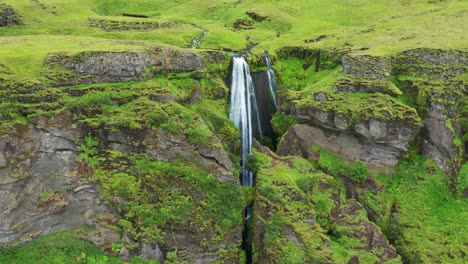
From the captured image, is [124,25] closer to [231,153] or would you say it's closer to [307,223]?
[231,153]

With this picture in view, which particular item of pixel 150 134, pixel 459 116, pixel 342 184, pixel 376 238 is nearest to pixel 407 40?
pixel 459 116

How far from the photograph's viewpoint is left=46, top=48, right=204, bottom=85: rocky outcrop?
2523 cm

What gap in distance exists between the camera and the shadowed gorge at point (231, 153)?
2236 cm

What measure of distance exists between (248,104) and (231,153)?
603 cm

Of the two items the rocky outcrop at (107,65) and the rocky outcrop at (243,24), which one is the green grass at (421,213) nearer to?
the rocky outcrop at (107,65)

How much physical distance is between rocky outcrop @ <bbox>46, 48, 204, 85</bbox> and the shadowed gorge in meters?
0.08

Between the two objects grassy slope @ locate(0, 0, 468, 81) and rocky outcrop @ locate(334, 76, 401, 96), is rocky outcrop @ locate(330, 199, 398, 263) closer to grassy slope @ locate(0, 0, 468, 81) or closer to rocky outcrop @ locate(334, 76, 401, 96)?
rocky outcrop @ locate(334, 76, 401, 96)

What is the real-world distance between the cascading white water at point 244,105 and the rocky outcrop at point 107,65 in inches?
253

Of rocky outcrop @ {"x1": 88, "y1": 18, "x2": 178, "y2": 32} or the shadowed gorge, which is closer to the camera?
the shadowed gorge

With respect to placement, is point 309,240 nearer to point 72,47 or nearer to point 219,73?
point 219,73

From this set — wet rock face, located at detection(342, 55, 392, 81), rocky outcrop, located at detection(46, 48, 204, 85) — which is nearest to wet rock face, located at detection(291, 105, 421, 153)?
wet rock face, located at detection(342, 55, 392, 81)

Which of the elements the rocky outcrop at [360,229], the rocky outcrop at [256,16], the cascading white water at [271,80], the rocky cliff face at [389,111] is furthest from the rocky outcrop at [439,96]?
the rocky outcrop at [256,16]

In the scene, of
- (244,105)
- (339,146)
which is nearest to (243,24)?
(244,105)

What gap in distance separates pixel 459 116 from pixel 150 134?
71.0 feet
